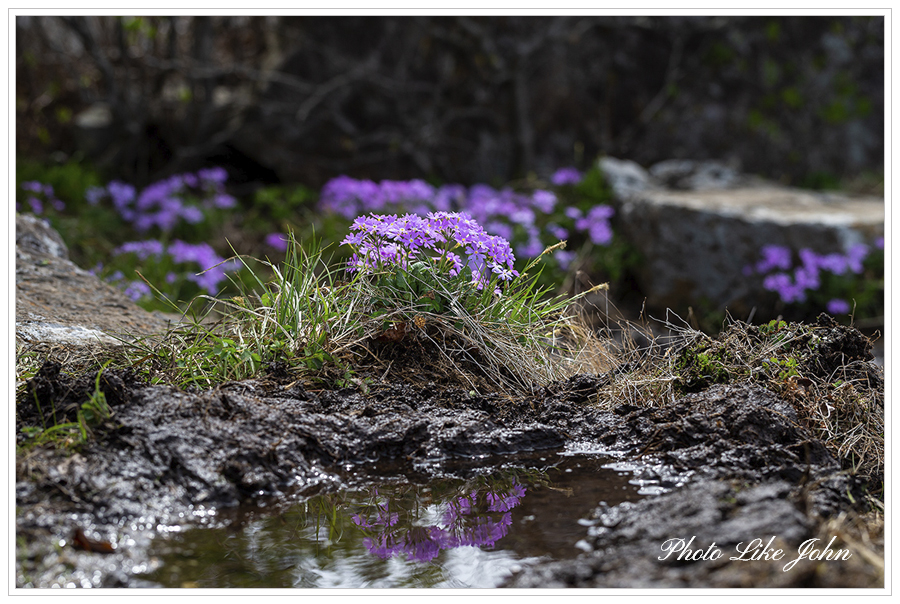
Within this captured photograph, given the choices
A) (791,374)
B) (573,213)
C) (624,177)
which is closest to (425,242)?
(791,374)

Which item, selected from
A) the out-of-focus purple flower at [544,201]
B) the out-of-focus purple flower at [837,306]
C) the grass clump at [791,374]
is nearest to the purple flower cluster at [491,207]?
the out-of-focus purple flower at [544,201]

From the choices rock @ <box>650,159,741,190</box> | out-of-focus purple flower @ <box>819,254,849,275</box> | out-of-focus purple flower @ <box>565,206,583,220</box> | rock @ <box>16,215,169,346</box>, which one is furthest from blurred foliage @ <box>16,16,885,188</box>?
rock @ <box>16,215,169,346</box>

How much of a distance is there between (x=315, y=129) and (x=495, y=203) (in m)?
2.38

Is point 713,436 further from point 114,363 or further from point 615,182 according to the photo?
point 615,182

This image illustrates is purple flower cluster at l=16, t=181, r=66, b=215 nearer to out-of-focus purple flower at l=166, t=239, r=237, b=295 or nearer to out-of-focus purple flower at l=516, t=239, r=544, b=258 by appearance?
out-of-focus purple flower at l=166, t=239, r=237, b=295

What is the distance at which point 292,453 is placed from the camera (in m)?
2.30

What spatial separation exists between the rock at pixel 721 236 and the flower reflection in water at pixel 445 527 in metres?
4.52

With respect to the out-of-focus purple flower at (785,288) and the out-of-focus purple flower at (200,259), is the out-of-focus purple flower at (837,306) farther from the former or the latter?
the out-of-focus purple flower at (200,259)

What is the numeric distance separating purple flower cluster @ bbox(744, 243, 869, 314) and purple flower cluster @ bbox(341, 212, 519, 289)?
12.4 feet

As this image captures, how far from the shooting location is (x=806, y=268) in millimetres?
5949

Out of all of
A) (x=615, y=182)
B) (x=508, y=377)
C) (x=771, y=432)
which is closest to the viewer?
(x=771, y=432)

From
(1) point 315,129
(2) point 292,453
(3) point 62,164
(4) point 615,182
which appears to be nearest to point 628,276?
(4) point 615,182

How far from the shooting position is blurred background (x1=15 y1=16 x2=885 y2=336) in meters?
7.13

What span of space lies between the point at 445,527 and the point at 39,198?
5448 mm
